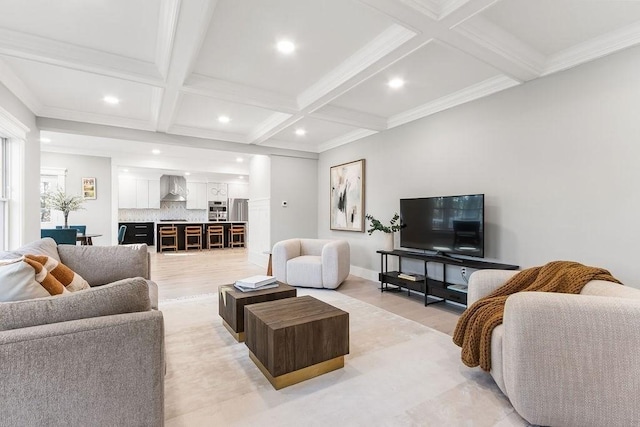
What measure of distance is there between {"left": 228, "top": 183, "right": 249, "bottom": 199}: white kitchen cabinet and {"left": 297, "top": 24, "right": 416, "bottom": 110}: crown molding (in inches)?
299

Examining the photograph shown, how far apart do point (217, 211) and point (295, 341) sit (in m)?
9.40

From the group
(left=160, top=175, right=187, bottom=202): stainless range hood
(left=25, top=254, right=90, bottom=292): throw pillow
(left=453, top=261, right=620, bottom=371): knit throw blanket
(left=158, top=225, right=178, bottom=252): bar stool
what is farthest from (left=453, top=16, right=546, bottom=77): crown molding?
(left=160, top=175, right=187, bottom=202): stainless range hood

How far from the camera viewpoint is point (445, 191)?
152 inches

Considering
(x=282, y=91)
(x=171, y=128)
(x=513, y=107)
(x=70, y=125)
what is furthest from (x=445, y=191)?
(x=70, y=125)

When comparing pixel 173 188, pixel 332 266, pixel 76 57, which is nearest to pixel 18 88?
pixel 76 57

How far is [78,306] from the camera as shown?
1.20 meters

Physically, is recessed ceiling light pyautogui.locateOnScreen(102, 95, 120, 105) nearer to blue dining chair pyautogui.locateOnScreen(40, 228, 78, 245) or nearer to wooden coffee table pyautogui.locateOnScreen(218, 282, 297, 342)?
blue dining chair pyautogui.locateOnScreen(40, 228, 78, 245)

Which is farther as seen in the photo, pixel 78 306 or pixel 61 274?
pixel 61 274

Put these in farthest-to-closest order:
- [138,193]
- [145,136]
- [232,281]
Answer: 1. [138,193]
2. [232,281]
3. [145,136]

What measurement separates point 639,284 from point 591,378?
60.9 inches

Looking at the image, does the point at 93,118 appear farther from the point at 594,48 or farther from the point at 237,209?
the point at 237,209

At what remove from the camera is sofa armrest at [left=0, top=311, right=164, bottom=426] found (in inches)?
40.6

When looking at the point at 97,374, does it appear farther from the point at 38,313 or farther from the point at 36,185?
the point at 36,185

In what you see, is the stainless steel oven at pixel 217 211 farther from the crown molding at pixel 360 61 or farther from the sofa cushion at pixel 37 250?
the sofa cushion at pixel 37 250
